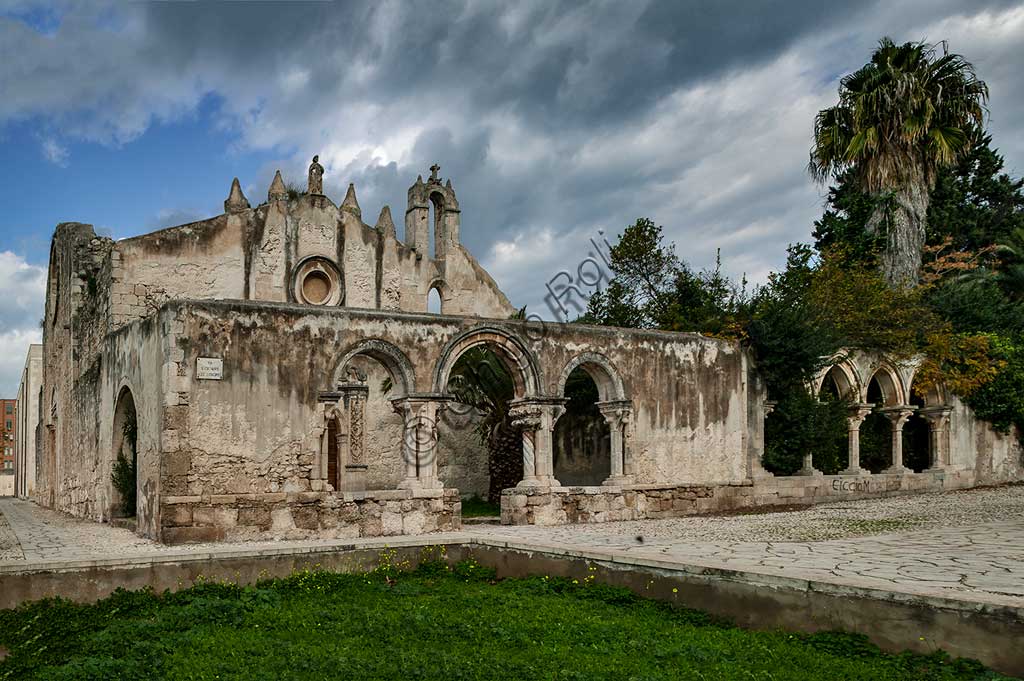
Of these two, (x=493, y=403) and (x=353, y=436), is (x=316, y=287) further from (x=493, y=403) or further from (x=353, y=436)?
(x=493, y=403)

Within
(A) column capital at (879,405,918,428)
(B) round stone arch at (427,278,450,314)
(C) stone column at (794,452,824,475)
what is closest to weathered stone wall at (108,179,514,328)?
(B) round stone arch at (427,278,450,314)

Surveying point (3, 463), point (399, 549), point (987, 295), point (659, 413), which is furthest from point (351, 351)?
point (3, 463)

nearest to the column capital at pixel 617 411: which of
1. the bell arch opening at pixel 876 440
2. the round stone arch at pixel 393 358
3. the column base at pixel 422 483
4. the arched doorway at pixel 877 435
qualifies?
the column base at pixel 422 483

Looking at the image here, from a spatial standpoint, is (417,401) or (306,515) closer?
(306,515)

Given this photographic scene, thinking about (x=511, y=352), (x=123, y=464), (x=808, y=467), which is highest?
(x=511, y=352)

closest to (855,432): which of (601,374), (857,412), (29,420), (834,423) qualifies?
(857,412)

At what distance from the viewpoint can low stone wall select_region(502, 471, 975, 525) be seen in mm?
13820

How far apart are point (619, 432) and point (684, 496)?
5.54ft

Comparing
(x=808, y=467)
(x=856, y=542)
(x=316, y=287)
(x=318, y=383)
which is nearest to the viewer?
(x=856, y=542)

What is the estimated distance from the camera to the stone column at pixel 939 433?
66.9 feet

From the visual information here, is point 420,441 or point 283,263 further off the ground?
point 283,263

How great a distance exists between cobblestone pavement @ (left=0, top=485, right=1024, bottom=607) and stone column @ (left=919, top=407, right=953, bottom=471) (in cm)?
328

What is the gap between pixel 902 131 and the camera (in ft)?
76.5

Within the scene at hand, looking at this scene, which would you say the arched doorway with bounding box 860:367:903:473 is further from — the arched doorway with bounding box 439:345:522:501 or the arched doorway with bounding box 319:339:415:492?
the arched doorway with bounding box 319:339:415:492
